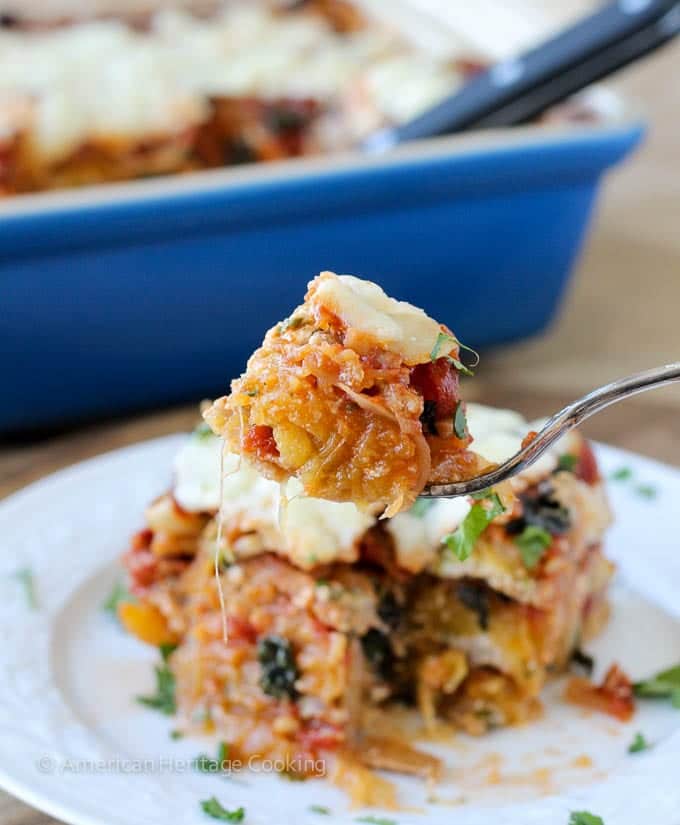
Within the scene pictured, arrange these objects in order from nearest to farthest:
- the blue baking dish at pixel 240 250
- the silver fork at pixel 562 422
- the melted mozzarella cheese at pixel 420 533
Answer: the silver fork at pixel 562 422, the melted mozzarella cheese at pixel 420 533, the blue baking dish at pixel 240 250

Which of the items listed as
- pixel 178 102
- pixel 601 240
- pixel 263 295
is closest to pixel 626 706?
pixel 263 295

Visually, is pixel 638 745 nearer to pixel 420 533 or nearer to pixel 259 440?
pixel 420 533

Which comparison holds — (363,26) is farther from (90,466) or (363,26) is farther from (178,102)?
(90,466)

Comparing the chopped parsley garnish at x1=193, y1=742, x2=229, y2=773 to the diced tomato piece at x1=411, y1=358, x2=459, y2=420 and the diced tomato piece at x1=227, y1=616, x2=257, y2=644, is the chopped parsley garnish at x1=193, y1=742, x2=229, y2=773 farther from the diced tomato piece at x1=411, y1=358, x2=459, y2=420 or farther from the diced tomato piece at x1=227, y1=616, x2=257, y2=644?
the diced tomato piece at x1=411, y1=358, x2=459, y2=420

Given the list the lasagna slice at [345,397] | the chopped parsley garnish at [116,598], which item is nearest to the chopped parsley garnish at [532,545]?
the lasagna slice at [345,397]

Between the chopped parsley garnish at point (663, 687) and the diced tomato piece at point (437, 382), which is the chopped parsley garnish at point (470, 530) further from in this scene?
the chopped parsley garnish at point (663, 687)
